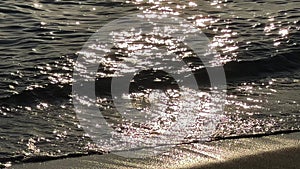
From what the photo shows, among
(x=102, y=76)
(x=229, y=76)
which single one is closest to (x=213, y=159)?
(x=229, y=76)

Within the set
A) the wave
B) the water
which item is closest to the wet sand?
the water

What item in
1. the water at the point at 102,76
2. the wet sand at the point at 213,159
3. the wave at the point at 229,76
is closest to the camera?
the wet sand at the point at 213,159

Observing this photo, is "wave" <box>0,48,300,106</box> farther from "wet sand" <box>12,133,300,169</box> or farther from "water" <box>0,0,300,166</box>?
"wet sand" <box>12,133,300,169</box>

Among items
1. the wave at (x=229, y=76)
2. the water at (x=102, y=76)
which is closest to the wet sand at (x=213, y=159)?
the water at (x=102, y=76)

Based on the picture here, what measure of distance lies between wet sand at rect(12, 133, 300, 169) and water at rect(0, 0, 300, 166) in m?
0.22

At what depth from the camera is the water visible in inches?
217

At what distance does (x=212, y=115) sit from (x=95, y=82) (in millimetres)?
1635

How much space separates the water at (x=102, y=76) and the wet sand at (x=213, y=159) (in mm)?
224

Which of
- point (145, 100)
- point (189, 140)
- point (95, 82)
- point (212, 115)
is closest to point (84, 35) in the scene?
point (95, 82)

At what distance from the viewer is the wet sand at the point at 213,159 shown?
15.3 ft

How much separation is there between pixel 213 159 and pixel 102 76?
2779 mm

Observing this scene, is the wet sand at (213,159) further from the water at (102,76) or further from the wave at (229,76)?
the wave at (229,76)

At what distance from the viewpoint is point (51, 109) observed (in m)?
6.20

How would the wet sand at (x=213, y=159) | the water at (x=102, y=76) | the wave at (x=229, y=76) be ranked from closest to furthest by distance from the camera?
the wet sand at (x=213, y=159) → the water at (x=102, y=76) → the wave at (x=229, y=76)
